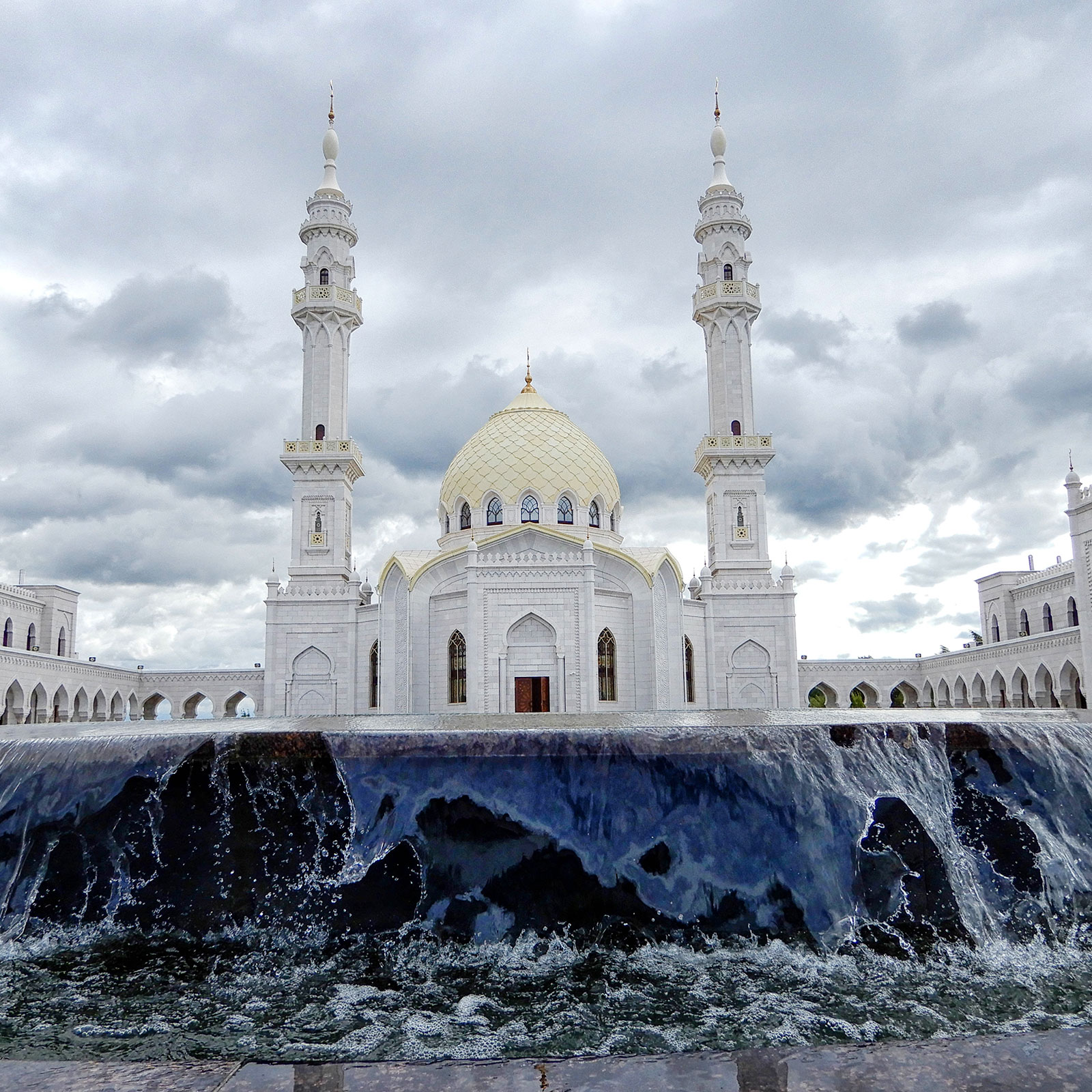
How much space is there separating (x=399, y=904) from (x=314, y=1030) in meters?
2.12

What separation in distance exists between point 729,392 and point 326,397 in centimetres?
1532

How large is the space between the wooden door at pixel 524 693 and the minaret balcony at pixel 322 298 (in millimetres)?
16385

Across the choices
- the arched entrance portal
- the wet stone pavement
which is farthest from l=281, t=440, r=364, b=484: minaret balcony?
the wet stone pavement

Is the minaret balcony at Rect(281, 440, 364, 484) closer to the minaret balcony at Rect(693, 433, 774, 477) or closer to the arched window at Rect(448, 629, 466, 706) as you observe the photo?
the arched window at Rect(448, 629, 466, 706)

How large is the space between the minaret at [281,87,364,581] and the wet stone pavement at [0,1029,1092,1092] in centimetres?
3117

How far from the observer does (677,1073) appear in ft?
10.8

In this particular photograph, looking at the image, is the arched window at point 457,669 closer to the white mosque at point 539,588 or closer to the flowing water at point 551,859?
the white mosque at point 539,588

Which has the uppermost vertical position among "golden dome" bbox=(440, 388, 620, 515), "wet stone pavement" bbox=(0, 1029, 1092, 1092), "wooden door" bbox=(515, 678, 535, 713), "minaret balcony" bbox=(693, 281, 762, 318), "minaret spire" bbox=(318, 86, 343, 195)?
"minaret spire" bbox=(318, 86, 343, 195)

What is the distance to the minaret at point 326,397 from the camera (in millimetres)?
34031

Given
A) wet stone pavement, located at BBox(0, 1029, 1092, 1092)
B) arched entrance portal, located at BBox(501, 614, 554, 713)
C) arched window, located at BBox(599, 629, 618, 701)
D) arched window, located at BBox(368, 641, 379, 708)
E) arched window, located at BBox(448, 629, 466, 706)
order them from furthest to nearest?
1. arched window, located at BBox(368, 641, 379, 708)
2. arched window, located at BBox(599, 629, 618, 701)
3. arched window, located at BBox(448, 629, 466, 706)
4. arched entrance portal, located at BBox(501, 614, 554, 713)
5. wet stone pavement, located at BBox(0, 1029, 1092, 1092)

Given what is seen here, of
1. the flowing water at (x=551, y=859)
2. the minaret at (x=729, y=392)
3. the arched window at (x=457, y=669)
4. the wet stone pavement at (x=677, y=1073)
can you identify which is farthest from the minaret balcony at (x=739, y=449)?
the wet stone pavement at (x=677, y=1073)

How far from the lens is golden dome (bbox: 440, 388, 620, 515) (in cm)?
3425

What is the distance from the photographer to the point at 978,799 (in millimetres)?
7824

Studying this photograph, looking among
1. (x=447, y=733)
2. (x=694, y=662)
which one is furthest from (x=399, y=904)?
(x=694, y=662)
